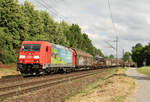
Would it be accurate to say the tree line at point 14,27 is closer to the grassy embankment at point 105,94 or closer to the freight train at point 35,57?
the freight train at point 35,57

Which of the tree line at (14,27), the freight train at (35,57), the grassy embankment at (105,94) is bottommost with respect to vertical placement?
the grassy embankment at (105,94)

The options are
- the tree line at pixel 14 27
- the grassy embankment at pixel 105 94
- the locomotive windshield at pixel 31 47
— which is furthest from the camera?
the tree line at pixel 14 27

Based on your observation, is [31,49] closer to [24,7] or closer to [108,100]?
[108,100]

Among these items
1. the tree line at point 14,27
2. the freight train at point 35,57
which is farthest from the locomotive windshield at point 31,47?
the tree line at point 14,27

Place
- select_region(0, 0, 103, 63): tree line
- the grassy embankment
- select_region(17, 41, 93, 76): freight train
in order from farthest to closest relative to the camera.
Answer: select_region(0, 0, 103, 63): tree line, select_region(17, 41, 93, 76): freight train, the grassy embankment

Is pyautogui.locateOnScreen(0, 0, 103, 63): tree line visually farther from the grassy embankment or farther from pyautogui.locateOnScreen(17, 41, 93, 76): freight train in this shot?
the grassy embankment

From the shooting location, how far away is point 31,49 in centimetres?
2094

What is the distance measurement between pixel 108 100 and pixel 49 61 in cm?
1465

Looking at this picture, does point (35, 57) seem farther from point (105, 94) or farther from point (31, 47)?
point (105, 94)

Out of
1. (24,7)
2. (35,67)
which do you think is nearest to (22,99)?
(35,67)

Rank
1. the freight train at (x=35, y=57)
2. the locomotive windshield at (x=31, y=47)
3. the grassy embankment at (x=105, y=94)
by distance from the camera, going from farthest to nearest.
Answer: the locomotive windshield at (x=31, y=47) → the freight train at (x=35, y=57) → the grassy embankment at (x=105, y=94)

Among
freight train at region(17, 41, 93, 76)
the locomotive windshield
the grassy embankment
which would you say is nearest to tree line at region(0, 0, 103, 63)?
the locomotive windshield

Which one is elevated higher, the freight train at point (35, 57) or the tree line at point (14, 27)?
the tree line at point (14, 27)

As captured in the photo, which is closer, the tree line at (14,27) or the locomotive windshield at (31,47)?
the locomotive windshield at (31,47)
